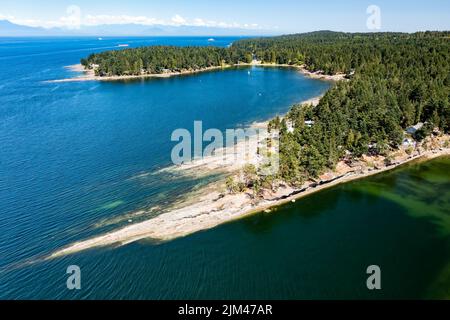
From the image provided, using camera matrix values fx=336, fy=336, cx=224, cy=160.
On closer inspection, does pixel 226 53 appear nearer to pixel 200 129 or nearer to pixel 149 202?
pixel 200 129

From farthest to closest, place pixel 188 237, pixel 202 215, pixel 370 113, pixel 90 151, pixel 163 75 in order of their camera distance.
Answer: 1. pixel 163 75
2. pixel 90 151
3. pixel 370 113
4. pixel 202 215
5. pixel 188 237

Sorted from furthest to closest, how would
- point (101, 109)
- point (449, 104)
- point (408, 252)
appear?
1. point (101, 109)
2. point (449, 104)
3. point (408, 252)

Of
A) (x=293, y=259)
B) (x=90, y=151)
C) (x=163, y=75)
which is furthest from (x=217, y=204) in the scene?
(x=163, y=75)

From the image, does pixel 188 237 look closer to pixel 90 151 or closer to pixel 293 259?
pixel 293 259

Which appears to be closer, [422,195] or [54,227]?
[54,227]

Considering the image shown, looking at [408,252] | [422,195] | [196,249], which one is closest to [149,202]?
[196,249]

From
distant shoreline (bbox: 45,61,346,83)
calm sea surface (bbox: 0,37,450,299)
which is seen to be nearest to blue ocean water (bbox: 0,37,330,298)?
calm sea surface (bbox: 0,37,450,299)

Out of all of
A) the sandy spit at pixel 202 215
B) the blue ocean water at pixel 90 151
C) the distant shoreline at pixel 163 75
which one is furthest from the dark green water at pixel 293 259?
the distant shoreline at pixel 163 75
